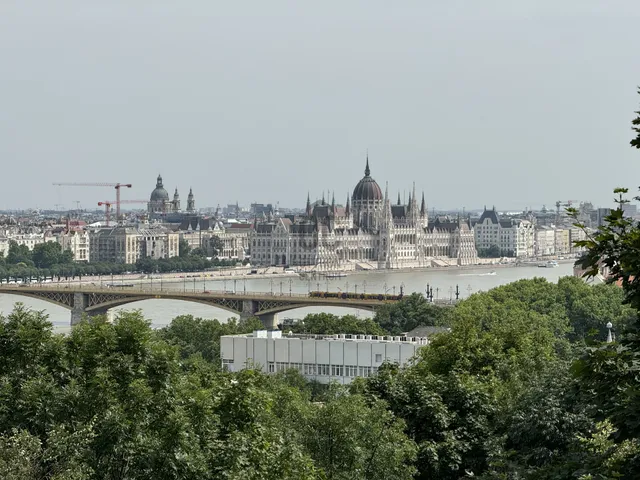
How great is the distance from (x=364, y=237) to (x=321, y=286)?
31.9 metres

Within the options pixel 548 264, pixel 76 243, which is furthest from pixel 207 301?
pixel 548 264

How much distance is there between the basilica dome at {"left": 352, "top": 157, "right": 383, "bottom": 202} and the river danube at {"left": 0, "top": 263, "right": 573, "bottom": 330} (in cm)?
1486

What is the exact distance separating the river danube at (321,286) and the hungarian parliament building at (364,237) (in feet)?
18.2

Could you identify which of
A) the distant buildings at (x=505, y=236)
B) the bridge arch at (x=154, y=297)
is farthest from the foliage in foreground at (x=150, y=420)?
the distant buildings at (x=505, y=236)

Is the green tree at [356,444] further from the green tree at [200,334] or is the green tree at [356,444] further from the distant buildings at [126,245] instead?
the distant buildings at [126,245]

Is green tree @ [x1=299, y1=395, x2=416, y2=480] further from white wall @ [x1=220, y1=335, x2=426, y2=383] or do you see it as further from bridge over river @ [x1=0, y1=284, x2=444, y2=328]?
bridge over river @ [x1=0, y1=284, x2=444, y2=328]

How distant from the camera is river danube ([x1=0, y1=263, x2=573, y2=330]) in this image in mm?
69375

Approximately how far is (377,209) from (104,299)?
77813 mm

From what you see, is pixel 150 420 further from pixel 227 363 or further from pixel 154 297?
Answer: pixel 154 297

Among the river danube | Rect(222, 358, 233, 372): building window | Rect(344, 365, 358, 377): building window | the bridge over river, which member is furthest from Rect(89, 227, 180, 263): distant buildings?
Rect(344, 365, 358, 377): building window

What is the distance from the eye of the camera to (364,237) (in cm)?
13425

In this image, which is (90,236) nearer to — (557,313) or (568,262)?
(568,262)

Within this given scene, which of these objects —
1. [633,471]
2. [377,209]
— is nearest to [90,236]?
[377,209]

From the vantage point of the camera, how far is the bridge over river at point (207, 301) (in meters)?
59.7
